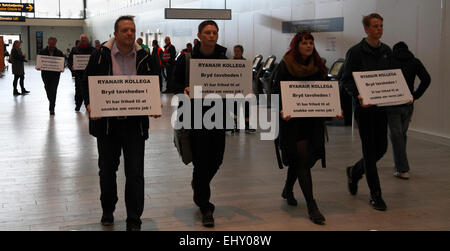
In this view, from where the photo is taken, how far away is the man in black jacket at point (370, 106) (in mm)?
5074

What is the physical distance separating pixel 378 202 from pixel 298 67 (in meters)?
1.50

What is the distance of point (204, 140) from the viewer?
181 inches

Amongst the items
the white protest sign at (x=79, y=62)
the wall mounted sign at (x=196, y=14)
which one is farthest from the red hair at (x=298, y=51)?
the wall mounted sign at (x=196, y=14)

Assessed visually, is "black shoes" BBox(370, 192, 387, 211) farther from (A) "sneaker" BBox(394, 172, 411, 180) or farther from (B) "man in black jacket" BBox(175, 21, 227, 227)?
(B) "man in black jacket" BBox(175, 21, 227, 227)

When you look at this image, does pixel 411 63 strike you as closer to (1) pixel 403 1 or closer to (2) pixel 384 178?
(2) pixel 384 178

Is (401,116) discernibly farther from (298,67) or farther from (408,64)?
(298,67)

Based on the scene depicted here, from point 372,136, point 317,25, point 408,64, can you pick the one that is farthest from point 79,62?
point 372,136

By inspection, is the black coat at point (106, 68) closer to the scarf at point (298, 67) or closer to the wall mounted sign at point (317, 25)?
the scarf at point (298, 67)

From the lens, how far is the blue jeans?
21.4 feet

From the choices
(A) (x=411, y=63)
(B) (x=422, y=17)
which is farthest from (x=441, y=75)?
(A) (x=411, y=63)

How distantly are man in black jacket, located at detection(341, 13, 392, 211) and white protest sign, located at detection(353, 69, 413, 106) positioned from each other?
65mm

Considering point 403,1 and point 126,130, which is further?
point 403,1
